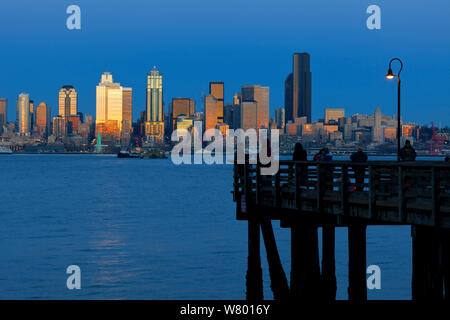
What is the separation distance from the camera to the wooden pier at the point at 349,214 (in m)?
18.8

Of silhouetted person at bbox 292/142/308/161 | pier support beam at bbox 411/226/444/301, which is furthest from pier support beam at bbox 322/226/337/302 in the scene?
pier support beam at bbox 411/226/444/301

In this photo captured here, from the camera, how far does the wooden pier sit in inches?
740

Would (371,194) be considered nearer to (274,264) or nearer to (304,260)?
(304,260)

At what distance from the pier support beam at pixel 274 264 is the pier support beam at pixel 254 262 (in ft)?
1.28

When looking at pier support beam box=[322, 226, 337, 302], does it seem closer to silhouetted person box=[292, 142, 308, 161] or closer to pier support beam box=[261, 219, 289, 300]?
pier support beam box=[261, 219, 289, 300]

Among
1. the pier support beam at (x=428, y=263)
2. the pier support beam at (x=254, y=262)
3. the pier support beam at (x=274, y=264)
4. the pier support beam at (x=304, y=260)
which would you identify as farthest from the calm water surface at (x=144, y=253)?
the pier support beam at (x=428, y=263)

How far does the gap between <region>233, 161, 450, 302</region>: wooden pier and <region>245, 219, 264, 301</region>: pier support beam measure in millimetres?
13

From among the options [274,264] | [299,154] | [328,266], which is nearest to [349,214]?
[274,264]

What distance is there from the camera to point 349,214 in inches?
834

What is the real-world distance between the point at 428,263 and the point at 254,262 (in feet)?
25.0

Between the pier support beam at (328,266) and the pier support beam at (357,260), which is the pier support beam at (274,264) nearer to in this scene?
the pier support beam at (328,266)
